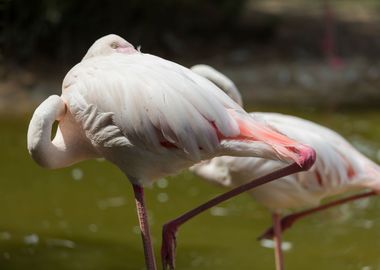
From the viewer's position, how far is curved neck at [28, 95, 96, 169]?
3.40 meters

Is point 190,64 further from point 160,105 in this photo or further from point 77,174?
point 160,105

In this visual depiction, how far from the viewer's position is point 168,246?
3492mm

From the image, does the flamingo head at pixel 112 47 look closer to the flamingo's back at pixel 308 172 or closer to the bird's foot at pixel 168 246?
the bird's foot at pixel 168 246

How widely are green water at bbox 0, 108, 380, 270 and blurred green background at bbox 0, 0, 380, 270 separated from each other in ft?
0.04

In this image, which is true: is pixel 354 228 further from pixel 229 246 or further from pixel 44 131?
pixel 44 131

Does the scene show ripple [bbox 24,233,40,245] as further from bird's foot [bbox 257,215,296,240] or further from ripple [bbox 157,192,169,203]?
bird's foot [bbox 257,215,296,240]

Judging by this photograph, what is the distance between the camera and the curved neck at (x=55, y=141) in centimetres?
340

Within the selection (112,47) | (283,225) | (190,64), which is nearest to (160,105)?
(112,47)

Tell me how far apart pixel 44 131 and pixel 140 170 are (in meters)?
0.40

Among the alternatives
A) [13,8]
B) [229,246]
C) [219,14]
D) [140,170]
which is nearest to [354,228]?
[229,246]

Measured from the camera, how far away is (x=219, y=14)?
34.8ft

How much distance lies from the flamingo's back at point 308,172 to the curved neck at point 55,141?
1.00 meters

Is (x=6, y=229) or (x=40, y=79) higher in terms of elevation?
(x=40, y=79)

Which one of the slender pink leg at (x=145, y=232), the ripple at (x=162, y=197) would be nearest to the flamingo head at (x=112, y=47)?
the slender pink leg at (x=145, y=232)
